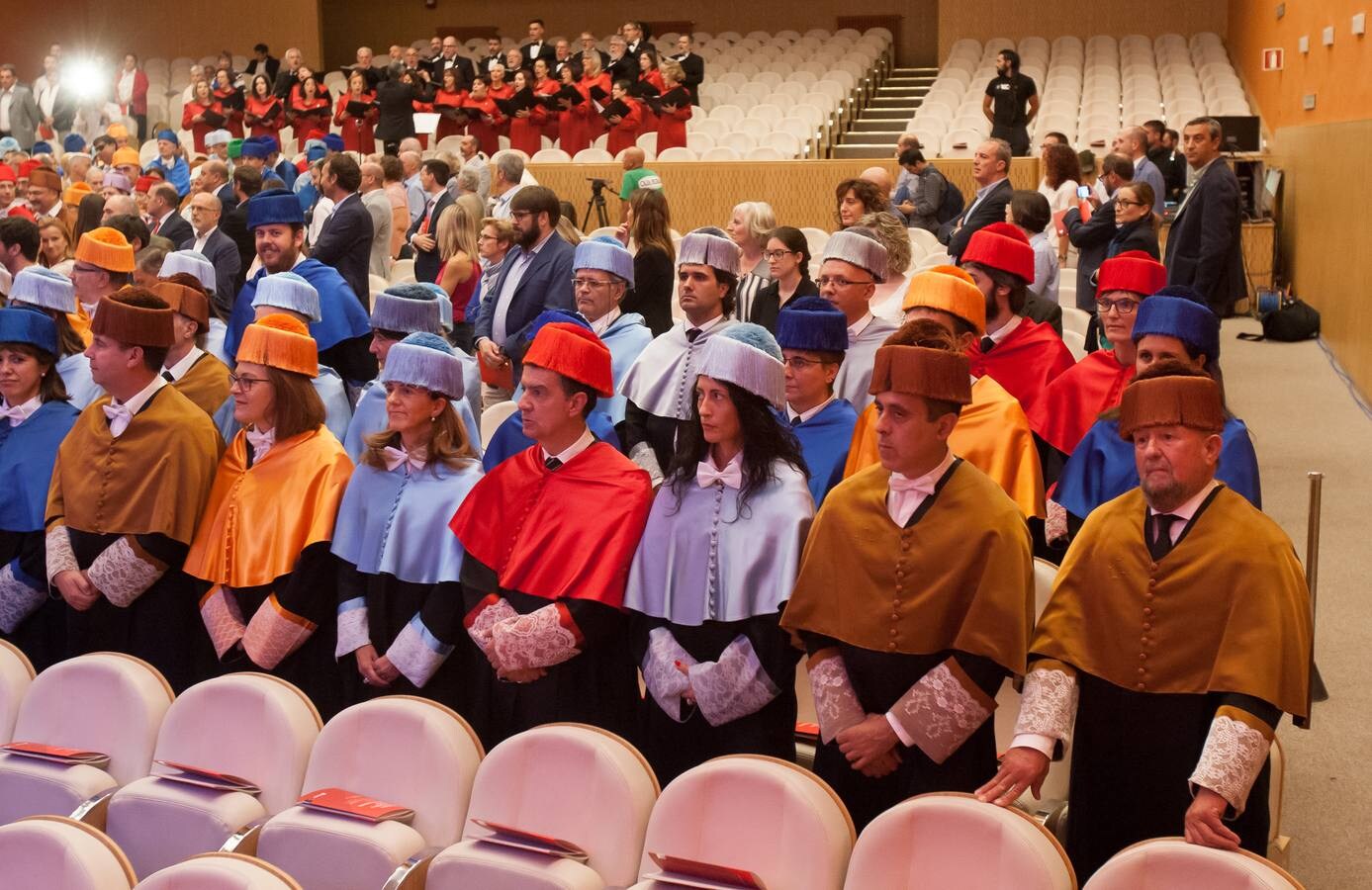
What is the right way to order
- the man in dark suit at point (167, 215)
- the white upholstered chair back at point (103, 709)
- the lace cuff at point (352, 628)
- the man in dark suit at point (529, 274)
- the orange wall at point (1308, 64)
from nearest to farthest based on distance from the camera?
the white upholstered chair back at point (103, 709)
the lace cuff at point (352, 628)
the man in dark suit at point (529, 274)
the man in dark suit at point (167, 215)
the orange wall at point (1308, 64)

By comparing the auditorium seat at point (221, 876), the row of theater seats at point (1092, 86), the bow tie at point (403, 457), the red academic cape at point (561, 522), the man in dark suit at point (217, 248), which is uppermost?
the row of theater seats at point (1092, 86)

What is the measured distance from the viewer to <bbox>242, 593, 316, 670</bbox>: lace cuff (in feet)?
13.8

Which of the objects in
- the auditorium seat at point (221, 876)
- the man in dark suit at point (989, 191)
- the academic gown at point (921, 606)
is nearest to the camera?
the auditorium seat at point (221, 876)

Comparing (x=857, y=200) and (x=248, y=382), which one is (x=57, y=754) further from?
(x=857, y=200)

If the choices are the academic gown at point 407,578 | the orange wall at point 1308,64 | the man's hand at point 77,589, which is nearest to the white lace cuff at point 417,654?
the academic gown at point 407,578

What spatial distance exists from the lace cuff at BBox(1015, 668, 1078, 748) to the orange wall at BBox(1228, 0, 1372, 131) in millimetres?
8604

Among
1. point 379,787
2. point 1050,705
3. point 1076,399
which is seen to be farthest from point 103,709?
point 1076,399

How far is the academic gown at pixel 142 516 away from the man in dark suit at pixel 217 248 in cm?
319

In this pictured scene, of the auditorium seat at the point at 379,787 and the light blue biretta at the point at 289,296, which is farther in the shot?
the light blue biretta at the point at 289,296

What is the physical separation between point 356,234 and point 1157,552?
18.0 feet

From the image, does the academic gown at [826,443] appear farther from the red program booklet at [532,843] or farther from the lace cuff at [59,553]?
the lace cuff at [59,553]

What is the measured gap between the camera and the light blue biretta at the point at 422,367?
13.5 ft

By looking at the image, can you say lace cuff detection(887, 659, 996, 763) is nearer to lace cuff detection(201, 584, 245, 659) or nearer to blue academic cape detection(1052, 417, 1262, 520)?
blue academic cape detection(1052, 417, 1262, 520)

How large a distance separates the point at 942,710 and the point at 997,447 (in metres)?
1.25
